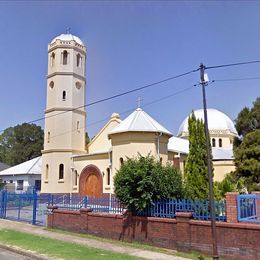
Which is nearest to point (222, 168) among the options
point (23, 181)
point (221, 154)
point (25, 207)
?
point (221, 154)

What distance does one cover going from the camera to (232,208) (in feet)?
35.8

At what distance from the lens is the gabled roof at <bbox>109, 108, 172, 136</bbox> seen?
81.6 feet

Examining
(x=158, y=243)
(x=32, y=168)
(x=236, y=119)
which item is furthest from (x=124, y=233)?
(x=32, y=168)

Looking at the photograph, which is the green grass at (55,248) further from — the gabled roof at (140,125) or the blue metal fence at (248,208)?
the gabled roof at (140,125)

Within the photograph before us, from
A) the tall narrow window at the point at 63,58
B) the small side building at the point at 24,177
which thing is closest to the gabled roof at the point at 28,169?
the small side building at the point at 24,177

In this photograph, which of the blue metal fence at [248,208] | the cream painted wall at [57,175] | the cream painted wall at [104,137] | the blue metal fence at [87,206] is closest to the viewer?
the blue metal fence at [248,208]

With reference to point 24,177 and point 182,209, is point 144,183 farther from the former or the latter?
point 24,177

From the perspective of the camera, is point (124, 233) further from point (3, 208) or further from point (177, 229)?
point (3, 208)

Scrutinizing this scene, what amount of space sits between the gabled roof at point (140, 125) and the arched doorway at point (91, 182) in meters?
5.17

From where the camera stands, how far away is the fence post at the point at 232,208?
10.9m

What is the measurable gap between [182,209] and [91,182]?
722 inches

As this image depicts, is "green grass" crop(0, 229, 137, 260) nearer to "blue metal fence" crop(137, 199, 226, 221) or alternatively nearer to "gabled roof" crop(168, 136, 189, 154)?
"blue metal fence" crop(137, 199, 226, 221)

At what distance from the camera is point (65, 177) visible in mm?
30875

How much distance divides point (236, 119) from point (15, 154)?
165ft
